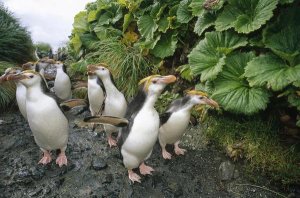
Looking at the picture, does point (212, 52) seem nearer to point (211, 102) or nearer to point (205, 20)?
point (205, 20)

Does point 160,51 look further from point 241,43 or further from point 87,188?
point 87,188

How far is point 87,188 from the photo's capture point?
14.3 ft

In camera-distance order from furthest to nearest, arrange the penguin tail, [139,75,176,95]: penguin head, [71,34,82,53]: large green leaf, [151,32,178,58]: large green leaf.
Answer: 1. [71,34,82,53]: large green leaf
2. [151,32,178,58]: large green leaf
3. [139,75,176,95]: penguin head
4. the penguin tail

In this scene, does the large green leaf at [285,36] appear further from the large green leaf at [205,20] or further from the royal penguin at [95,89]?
the royal penguin at [95,89]

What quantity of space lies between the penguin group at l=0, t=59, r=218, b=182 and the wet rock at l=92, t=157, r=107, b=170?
13.0 inches

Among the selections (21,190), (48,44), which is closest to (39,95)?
(21,190)

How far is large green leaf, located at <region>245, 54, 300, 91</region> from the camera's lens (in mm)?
4293

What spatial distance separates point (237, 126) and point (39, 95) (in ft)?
7.92

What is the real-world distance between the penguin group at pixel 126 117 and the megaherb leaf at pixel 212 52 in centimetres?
59

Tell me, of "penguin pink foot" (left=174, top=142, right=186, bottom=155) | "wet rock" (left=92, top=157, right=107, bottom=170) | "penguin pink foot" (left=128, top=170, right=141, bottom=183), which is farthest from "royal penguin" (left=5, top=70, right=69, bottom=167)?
"penguin pink foot" (left=174, top=142, right=186, bottom=155)

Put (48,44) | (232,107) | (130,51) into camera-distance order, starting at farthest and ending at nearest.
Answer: (48,44) → (130,51) → (232,107)

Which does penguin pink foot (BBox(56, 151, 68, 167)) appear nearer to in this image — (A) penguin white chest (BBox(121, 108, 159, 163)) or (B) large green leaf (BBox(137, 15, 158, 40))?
(A) penguin white chest (BBox(121, 108, 159, 163))

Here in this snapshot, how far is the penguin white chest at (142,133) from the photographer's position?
3990 millimetres

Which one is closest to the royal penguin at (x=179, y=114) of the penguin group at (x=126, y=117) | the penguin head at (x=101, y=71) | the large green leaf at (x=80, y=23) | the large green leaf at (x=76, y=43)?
the penguin group at (x=126, y=117)
